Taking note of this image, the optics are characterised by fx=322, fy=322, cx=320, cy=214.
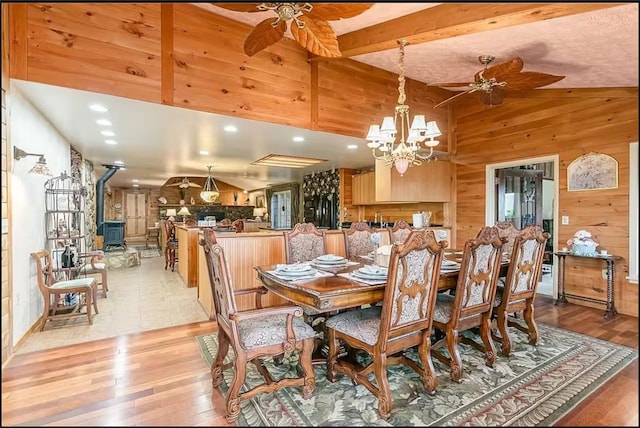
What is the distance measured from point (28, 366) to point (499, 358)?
3.66 m

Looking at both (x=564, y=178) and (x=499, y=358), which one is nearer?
(x=499, y=358)

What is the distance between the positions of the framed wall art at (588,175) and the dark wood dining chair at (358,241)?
262 cm

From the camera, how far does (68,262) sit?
160 inches

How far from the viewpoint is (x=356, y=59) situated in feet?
13.9

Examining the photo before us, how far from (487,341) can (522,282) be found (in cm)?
65

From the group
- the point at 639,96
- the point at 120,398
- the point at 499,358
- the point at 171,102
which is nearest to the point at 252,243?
the point at 171,102

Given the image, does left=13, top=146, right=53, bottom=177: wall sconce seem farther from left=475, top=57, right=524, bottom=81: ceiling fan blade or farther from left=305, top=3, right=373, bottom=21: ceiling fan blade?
left=475, top=57, right=524, bottom=81: ceiling fan blade

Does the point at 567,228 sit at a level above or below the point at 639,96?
below

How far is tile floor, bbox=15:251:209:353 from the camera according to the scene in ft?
10.1

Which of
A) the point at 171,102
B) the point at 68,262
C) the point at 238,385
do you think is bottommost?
the point at 238,385

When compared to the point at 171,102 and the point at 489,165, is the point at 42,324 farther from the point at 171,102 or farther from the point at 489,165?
the point at 489,165

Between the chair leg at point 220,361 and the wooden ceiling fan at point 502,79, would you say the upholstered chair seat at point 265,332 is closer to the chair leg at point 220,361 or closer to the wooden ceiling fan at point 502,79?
the chair leg at point 220,361

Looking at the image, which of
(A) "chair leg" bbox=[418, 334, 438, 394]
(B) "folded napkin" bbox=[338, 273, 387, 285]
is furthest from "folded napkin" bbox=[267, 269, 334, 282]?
(A) "chair leg" bbox=[418, 334, 438, 394]

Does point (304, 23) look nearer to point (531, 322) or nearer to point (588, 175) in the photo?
point (531, 322)
